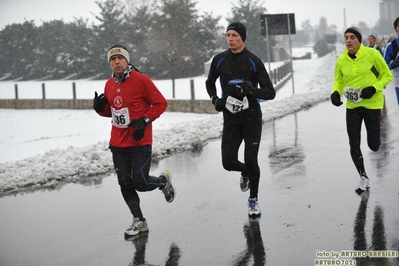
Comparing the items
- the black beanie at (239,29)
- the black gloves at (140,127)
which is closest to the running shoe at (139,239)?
the black gloves at (140,127)

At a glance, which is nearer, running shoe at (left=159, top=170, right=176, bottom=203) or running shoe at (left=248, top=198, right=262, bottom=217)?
running shoe at (left=248, top=198, right=262, bottom=217)

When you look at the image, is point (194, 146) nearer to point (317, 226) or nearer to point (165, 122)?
point (317, 226)

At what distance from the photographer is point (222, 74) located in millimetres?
6781

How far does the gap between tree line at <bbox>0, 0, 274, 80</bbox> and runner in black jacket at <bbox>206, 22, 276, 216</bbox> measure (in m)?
33.3

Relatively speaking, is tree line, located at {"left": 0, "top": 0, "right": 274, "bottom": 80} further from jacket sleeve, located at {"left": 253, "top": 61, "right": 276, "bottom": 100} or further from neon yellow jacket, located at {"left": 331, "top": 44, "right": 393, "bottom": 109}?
jacket sleeve, located at {"left": 253, "top": 61, "right": 276, "bottom": 100}

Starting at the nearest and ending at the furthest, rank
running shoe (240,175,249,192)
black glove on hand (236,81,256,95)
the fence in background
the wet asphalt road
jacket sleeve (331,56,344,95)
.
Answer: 1. the wet asphalt road
2. black glove on hand (236,81,256,95)
3. running shoe (240,175,249,192)
4. jacket sleeve (331,56,344,95)
5. the fence in background

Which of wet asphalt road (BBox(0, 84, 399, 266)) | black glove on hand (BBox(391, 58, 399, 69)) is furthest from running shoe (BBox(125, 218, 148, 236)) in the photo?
black glove on hand (BBox(391, 58, 399, 69))

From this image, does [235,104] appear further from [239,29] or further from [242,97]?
[239,29]

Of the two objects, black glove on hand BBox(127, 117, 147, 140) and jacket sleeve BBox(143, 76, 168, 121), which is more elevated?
jacket sleeve BBox(143, 76, 168, 121)

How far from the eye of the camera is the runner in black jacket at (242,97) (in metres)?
6.63

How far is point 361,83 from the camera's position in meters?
7.46

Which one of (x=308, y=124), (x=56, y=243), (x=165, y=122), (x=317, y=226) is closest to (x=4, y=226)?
(x=56, y=243)

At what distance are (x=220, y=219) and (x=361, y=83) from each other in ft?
7.69

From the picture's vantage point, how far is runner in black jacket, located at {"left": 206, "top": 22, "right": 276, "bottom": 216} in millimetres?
6629
